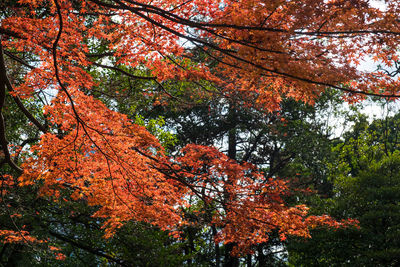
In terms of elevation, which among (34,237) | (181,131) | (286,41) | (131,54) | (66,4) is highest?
(181,131)

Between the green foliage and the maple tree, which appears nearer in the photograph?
the maple tree

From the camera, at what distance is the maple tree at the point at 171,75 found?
2.84m

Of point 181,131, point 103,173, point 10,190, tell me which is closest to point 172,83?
point 181,131

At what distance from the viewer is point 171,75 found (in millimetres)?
5430

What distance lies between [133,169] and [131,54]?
1.81 metres

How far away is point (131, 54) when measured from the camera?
531 centimetres

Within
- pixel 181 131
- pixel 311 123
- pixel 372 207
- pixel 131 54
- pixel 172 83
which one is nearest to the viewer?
pixel 131 54

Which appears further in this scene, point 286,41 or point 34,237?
point 34,237

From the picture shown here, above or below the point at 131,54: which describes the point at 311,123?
above

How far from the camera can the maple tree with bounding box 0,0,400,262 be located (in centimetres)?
284

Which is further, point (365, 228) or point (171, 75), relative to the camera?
point (365, 228)

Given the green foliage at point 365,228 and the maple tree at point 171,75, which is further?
the green foliage at point 365,228

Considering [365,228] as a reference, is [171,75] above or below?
above

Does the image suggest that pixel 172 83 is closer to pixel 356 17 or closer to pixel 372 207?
pixel 372 207
